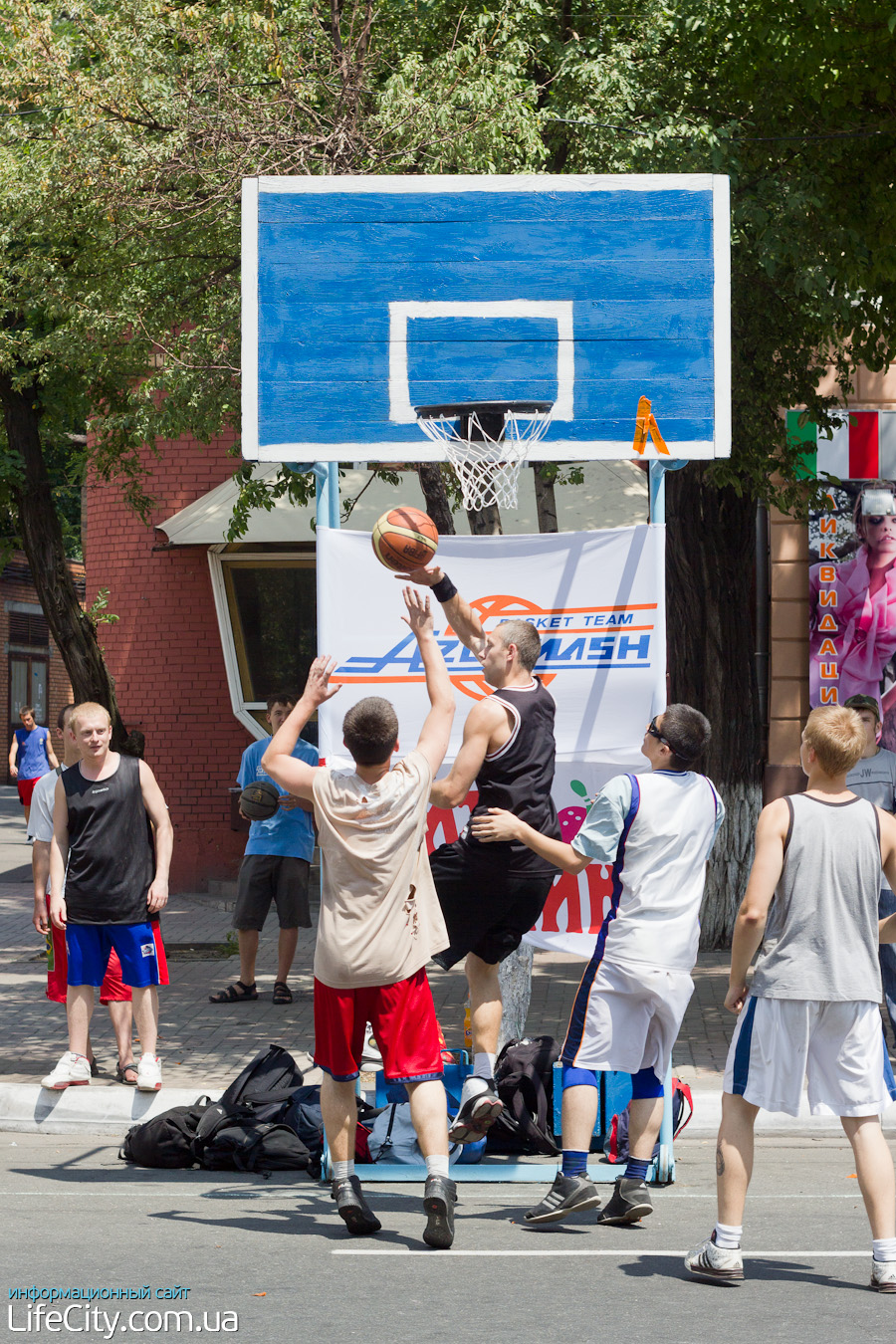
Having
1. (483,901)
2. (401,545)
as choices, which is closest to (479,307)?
(401,545)

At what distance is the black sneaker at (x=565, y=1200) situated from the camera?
5.58m

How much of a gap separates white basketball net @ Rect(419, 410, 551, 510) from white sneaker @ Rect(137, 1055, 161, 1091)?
3301 millimetres

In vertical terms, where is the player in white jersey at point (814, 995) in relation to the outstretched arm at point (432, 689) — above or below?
below

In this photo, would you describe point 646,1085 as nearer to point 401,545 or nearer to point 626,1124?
point 626,1124

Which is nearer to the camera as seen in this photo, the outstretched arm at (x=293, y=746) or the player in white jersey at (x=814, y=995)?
the player in white jersey at (x=814, y=995)

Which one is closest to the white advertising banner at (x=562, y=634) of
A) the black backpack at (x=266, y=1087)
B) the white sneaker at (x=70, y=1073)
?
the black backpack at (x=266, y=1087)

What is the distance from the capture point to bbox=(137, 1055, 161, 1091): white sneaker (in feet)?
24.7

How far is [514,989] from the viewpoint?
25.9ft

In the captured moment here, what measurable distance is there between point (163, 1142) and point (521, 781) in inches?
95.2

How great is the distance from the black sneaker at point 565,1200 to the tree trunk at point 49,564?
29.4ft

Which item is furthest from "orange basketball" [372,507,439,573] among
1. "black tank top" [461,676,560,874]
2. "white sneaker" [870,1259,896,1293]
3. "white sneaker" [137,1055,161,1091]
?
"white sneaker" [870,1259,896,1293]

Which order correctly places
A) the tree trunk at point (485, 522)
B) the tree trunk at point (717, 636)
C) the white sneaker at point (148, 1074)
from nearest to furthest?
the white sneaker at point (148, 1074) < the tree trunk at point (485, 522) < the tree trunk at point (717, 636)

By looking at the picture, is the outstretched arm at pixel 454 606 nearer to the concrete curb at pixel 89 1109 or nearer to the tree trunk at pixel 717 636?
the concrete curb at pixel 89 1109

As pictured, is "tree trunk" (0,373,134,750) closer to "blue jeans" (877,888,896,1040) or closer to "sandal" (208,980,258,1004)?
"sandal" (208,980,258,1004)
